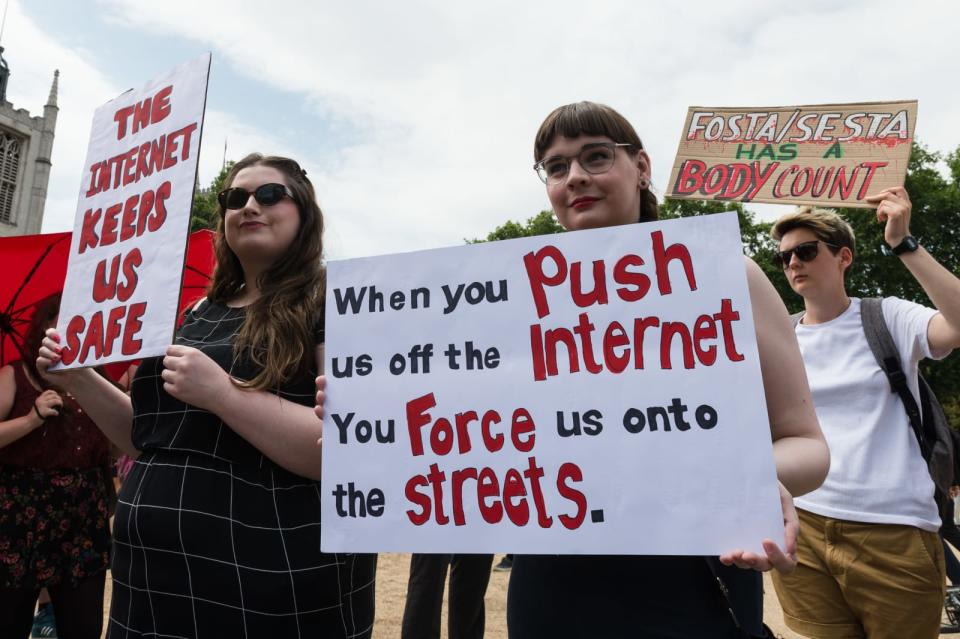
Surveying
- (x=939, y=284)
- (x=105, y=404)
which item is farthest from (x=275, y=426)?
(x=939, y=284)

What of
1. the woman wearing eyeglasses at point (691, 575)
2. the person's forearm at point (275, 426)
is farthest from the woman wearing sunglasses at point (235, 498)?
the woman wearing eyeglasses at point (691, 575)

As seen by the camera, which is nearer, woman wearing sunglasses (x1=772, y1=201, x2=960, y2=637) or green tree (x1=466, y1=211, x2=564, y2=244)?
woman wearing sunglasses (x1=772, y1=201, x2=960, y2=637)

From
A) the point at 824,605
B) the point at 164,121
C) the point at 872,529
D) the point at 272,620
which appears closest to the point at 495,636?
the point at 824,605

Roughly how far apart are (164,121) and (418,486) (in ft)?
4.64

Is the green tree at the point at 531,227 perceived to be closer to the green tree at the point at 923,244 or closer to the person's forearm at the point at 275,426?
the green tree at the point at 923,244

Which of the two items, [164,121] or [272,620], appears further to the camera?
[164,121]

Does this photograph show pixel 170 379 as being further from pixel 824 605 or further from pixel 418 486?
pixel 824 605

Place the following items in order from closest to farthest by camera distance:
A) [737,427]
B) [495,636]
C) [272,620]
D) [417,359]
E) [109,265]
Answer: [737,427]
[417,359]
[272,620]
[109,265]
[495,636]

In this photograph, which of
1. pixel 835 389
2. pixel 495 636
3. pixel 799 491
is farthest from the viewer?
pixel 495 636

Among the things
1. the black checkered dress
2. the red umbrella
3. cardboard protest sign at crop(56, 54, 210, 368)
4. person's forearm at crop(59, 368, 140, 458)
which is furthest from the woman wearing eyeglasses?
the red umbrella

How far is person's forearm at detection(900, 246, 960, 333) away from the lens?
2332 millimetres

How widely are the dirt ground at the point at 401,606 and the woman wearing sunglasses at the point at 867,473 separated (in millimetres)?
2132

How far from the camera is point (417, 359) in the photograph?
1495 mm

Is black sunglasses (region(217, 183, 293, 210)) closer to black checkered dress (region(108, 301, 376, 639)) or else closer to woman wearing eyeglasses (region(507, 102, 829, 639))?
black checkered dress (region(108, 301, 376, 639))
